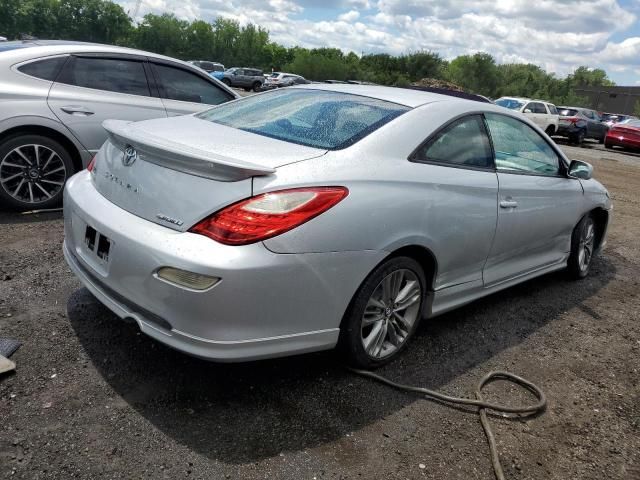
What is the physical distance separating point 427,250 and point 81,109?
3.83 m

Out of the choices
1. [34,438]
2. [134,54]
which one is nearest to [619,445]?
[34,438]

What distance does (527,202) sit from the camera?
3.91m

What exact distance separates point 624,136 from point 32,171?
21.8 m

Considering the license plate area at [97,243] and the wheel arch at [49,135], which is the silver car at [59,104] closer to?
the wheel arch at [49,135]

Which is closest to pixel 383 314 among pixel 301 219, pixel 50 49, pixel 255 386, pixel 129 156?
pixel 255 386

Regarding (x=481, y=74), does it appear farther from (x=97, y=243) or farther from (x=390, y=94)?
(x=97, y=243)

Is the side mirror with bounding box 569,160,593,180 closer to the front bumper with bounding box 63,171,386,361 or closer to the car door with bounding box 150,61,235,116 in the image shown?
the front bumper with bounding box 63,171,386,361

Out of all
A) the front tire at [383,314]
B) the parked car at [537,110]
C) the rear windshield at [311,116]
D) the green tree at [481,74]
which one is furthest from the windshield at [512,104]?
the green tree at [481,74]

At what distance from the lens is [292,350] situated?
8.62ft

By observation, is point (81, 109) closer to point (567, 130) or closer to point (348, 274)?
point (348, 274)

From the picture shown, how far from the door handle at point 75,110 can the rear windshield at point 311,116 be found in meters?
2.21

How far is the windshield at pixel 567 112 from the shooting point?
23984mm

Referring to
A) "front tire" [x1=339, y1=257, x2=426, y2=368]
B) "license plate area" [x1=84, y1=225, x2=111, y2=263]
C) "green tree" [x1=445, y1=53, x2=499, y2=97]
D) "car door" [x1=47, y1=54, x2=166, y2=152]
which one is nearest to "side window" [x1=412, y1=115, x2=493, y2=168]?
"front tire" [x1=339, y1=257, x2=426, y2=368]

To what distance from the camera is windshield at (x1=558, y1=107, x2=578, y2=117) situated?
24.0m
